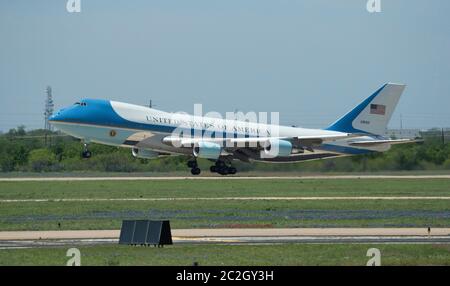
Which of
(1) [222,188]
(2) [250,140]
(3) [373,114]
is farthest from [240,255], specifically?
(3) [373,114]

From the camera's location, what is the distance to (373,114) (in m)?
73.1

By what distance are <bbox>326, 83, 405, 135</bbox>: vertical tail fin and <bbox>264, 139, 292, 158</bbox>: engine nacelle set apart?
673 centimetres

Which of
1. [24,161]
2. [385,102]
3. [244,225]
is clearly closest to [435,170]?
[385,102]

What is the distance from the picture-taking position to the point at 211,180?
214 feet

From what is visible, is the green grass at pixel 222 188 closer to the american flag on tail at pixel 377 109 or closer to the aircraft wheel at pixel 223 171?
the aircraft wheel at pixel 223 171

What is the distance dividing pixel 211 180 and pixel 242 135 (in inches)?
212

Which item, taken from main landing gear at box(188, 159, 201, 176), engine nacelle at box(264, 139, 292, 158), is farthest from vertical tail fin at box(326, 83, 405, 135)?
main landing gear at box(188, 159, 201, 176)

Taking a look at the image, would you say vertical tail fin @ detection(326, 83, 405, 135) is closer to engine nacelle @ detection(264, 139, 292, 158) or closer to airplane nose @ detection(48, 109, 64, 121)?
engine nacelle @ detection(264, 139, 292, 158)

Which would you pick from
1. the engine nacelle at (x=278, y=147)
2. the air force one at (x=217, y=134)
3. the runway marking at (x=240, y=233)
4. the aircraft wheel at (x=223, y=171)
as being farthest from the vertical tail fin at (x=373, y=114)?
the runway marking at (x=240, y=233)

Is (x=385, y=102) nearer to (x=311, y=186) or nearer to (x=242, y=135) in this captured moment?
(x=242, y=135)

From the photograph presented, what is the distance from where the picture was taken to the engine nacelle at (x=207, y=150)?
218ft

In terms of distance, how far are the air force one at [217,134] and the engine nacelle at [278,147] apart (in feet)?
0.08

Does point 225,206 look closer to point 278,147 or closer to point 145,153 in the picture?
point 278,147

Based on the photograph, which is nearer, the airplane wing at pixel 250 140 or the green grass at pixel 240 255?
the green grass at pixel 240 255
